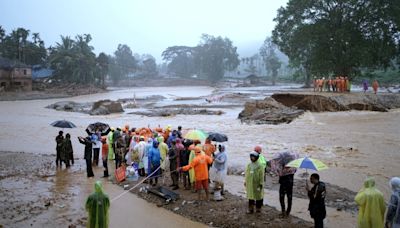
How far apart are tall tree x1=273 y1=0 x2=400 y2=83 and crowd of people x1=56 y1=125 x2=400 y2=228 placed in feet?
83.8

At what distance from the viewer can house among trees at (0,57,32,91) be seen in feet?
202

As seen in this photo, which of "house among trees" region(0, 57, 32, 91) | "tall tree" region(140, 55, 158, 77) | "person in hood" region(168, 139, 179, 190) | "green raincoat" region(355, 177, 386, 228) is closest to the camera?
"green raincoat" region(355, 177, 386, 228)

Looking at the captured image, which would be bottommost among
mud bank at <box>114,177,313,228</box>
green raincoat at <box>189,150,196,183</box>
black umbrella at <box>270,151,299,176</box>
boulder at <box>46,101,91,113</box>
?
boulder at <box>46,101,91,113</box>

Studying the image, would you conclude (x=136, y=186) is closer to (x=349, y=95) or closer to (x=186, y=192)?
(x=186, y=192)

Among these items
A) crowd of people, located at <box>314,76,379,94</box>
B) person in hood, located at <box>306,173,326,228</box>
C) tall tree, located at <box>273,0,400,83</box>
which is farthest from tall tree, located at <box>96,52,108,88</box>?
person in hood, located at <box>306,173,326,228</box>

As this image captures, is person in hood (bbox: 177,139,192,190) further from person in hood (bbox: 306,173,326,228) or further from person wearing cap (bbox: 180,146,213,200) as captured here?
person in hood (bbox: 306,173,326,228)

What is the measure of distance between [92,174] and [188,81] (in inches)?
3990

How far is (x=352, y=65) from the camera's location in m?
34.6

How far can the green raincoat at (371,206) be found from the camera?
245 inches

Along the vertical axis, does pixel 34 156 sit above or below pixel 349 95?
below

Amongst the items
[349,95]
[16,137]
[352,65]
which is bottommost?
[16,137]

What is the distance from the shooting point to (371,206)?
20.4 feet

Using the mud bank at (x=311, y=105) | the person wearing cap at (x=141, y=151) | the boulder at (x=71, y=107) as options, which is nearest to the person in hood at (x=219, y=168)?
the person wearing cap at (x=141, y=151)

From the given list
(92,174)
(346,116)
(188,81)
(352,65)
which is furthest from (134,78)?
(92,174)
